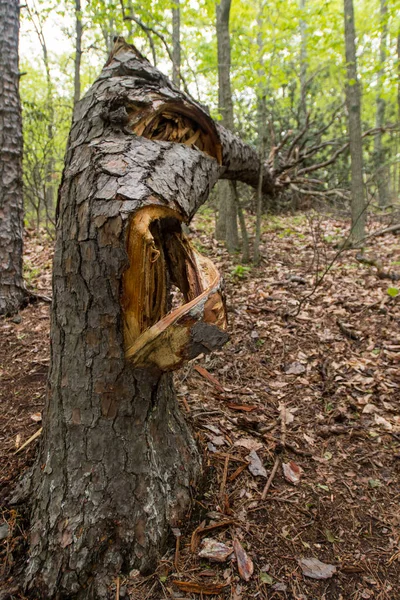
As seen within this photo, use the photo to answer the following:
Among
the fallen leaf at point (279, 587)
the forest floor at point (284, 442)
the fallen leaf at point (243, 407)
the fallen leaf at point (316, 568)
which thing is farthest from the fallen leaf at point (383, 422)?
the fallen leaf at point (279, 587)

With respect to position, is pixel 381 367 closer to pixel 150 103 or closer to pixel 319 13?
pixel 150 103

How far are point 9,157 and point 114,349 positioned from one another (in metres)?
3.39

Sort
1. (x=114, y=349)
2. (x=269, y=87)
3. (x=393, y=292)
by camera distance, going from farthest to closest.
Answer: (x=269, y=87), (x=393, y=292), (x=114, y=349)

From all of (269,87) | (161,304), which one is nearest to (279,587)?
(161,304)

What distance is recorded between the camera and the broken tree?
4.64 ft

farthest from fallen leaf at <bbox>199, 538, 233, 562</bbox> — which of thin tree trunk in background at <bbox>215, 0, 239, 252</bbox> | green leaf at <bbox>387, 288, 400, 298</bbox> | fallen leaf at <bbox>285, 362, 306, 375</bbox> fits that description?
thin tree trunk in background at <bbox>215, 0, 239, 252</bbox>

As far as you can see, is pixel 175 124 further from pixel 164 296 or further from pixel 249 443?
pixel 249 443

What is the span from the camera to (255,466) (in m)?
2.23

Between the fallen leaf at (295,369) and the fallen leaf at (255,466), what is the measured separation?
1005 millimetres

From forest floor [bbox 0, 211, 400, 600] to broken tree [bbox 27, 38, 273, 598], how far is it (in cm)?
19

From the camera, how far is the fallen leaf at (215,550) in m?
1.69

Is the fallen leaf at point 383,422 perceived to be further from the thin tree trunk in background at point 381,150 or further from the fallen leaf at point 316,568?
the thin tree trunk in background at point 381,150

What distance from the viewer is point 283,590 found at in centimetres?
158

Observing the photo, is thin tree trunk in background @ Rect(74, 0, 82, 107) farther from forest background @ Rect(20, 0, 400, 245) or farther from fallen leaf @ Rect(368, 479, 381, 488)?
fallen leaf @ Rect(368, 479, 381, 488)
